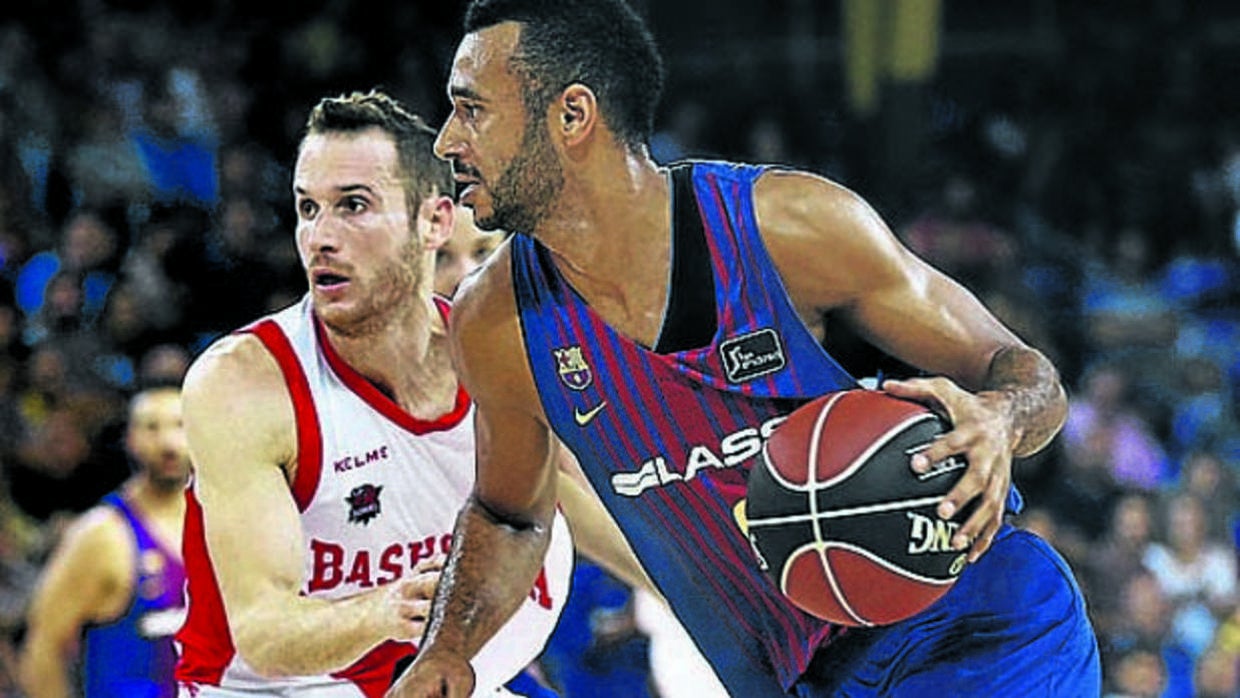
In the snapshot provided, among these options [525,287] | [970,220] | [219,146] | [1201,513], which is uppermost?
[525,287]

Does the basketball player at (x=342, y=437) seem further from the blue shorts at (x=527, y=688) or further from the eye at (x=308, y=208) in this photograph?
the blue shorts at (x=527, y=688)

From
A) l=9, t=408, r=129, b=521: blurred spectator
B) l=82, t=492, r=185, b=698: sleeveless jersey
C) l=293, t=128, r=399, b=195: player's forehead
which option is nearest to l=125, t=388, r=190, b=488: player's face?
l=82, t=492, r=185, b=698: sleeveless jersey

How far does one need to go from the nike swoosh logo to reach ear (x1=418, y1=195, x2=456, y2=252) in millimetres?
730

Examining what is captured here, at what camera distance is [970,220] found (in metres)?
11.7

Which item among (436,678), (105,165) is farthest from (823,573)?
(105,165)

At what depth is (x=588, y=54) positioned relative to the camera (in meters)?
3.27

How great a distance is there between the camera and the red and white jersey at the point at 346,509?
3.71 meters

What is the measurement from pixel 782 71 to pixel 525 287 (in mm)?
10663

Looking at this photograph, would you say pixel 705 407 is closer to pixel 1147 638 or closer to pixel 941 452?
pixel 941 452

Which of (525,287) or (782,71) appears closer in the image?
(525,287)

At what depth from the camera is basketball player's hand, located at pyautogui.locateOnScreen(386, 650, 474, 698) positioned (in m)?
3.23

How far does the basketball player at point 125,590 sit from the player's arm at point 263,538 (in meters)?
2.10

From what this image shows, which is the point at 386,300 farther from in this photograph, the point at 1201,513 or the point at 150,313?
the point at 1201,513

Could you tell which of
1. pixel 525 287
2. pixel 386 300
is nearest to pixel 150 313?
pixel 386 300
